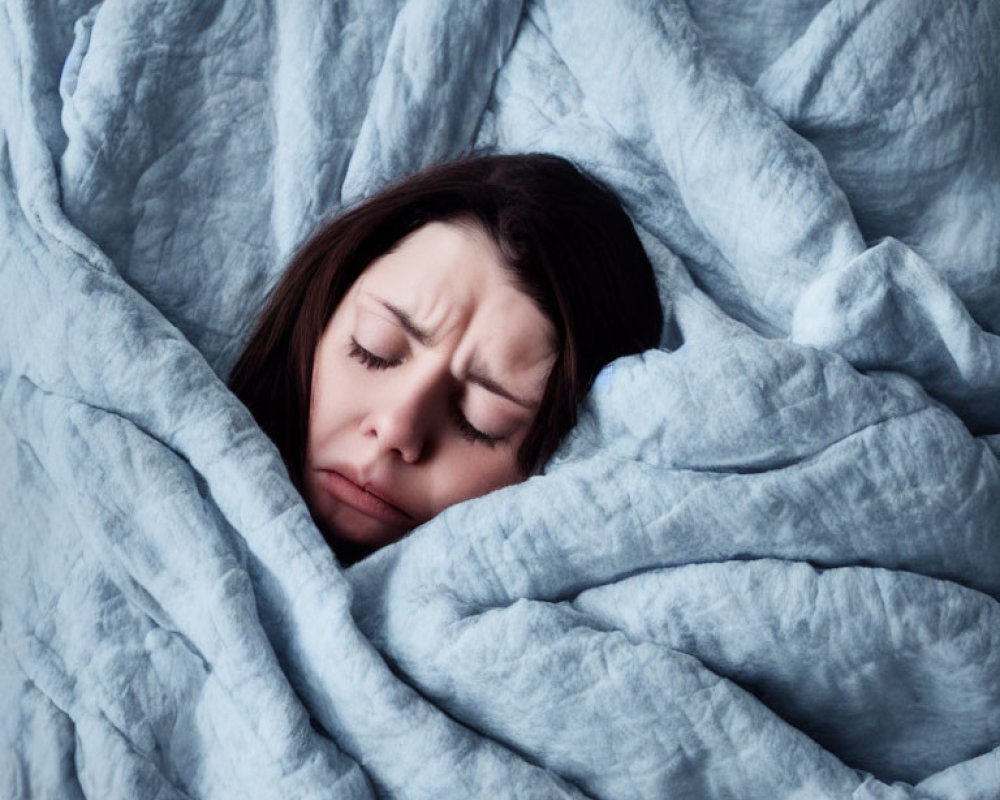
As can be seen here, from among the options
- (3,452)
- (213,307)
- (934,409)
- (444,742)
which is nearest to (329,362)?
(213,307)

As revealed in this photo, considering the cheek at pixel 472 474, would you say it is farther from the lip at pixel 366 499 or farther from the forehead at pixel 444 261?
the forehead at pixel 444 261

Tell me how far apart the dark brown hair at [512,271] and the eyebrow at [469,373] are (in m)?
0.02

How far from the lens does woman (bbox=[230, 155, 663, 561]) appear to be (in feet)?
3.59

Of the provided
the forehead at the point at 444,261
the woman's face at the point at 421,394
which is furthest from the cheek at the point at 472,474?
the forehead at the point at 444,261

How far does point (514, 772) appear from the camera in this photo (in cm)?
90

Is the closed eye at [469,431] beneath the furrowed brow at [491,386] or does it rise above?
beneath

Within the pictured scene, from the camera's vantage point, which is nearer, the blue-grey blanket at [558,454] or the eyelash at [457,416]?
the blue-grey blanket at [558,454]

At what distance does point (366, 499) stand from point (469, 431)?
0.10 metres

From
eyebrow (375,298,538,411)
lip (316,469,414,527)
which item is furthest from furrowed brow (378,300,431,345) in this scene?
lip (316,469,414,527)

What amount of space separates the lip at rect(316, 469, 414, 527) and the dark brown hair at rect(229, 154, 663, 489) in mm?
69

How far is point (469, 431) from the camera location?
1.12 m

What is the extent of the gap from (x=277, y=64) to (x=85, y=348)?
1.38 feet

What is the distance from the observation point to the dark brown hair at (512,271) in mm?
1158

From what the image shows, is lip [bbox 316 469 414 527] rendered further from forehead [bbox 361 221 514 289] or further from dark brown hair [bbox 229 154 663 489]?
forehead [bbox 361 221 514 289]
